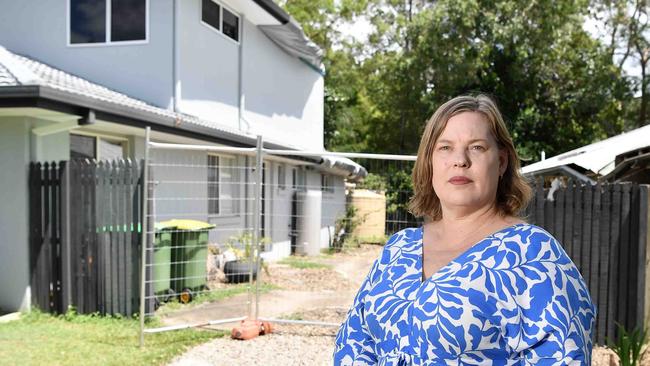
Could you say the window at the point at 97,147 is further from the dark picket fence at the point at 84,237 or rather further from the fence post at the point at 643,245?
the fence post at the point at 643,245

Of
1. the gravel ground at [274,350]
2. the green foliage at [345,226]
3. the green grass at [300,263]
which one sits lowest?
the gravel ground at [274,350]

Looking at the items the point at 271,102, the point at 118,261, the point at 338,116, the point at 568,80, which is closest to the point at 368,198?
the point at 118,261

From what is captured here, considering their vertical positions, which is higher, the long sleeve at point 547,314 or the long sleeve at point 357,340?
the long sleeve at point 547,314

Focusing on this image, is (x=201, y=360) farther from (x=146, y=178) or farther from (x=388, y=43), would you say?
(x=388, y=43)

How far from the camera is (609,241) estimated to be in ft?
20.2

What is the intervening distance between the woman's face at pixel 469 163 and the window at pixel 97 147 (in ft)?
25.5

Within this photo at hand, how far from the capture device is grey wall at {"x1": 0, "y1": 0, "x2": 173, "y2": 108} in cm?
Answer: 1069

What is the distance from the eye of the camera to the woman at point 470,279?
1560 mm

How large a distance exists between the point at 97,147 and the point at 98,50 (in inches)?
119

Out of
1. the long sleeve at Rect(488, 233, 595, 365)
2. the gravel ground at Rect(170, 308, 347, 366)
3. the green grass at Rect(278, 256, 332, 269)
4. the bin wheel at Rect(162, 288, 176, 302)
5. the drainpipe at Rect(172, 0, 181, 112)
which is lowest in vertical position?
the gravel ground at Rect(170, 308, 347, 366)

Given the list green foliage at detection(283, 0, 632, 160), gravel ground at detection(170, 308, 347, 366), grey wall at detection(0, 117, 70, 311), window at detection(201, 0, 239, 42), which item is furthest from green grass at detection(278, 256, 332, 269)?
green foliage at detection(283, 0, 632, 160)

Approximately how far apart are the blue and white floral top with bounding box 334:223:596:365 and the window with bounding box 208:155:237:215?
9999mm

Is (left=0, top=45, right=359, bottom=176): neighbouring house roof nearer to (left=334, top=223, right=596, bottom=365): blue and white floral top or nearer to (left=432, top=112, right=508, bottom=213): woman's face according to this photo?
(left=432, top=112, right=508, bottom=213): woman's face

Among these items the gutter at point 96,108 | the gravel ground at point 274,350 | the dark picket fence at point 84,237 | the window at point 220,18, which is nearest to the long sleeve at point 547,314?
the gravel ground at point 274,350
